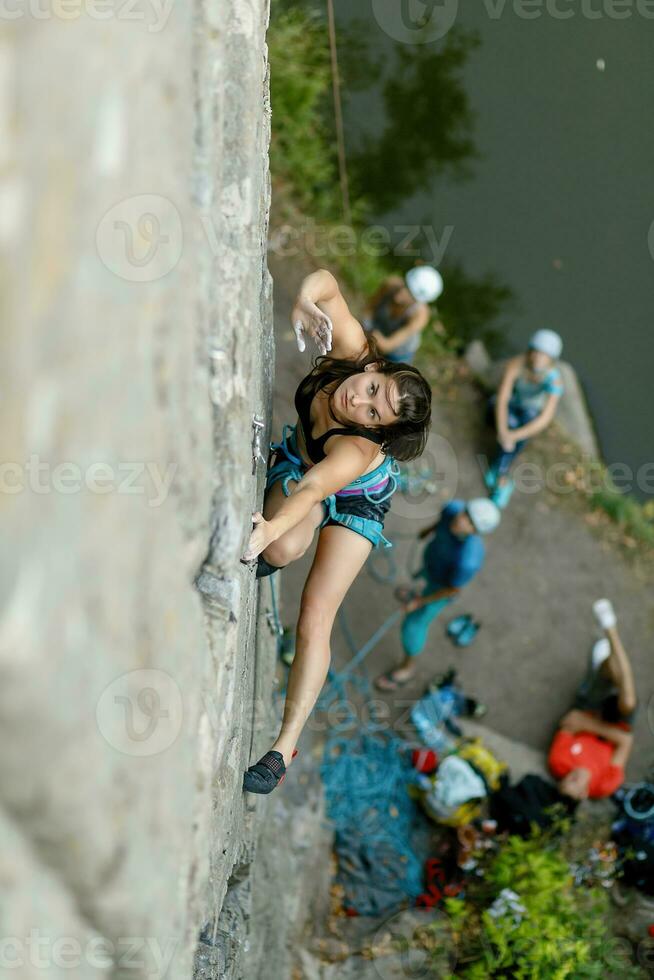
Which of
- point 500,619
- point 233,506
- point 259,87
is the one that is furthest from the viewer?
point 500,619

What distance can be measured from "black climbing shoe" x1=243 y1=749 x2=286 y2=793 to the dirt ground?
8.30 feet

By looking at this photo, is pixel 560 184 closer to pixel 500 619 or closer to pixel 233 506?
pixel 500 619

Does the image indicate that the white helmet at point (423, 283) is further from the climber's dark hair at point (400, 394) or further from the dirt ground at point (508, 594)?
the climber's dark hair at point (400, 394)

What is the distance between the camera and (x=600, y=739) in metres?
5.20

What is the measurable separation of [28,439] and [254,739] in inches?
79.6

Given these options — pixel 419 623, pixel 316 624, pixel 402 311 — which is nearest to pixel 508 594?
pixel 419 623

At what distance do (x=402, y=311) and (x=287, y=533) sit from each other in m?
3.27

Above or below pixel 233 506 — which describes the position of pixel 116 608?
below

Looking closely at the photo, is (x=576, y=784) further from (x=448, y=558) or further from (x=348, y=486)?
(x=348, y=486)

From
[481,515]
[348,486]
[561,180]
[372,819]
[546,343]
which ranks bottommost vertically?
[372,819]

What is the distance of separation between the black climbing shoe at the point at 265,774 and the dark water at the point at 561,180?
5.40m

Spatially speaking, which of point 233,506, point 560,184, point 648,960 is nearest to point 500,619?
point 648,960

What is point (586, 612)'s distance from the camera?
5.98 metres

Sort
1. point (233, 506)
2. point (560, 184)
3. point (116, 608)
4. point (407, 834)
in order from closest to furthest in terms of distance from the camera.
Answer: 1. point (116, 608)
2. point (233, 506)
3. point (407, 834)
4. point (560, 184)
